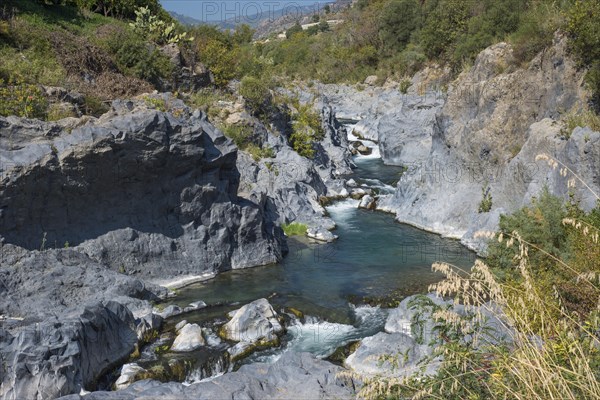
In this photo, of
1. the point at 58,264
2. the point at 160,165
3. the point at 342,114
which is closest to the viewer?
the point at 58,264

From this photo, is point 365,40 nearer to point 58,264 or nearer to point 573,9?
point 573,9

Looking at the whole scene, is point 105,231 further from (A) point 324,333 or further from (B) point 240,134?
(B) point 240,134

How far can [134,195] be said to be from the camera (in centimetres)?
1527

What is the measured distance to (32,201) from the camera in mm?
13203

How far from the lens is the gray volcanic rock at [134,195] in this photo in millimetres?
13242

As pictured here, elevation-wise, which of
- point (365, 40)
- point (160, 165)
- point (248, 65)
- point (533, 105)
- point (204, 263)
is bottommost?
point (204, 263)

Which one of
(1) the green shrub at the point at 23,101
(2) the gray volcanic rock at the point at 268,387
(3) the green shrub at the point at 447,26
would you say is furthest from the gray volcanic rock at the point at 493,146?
(3) the green shrub at the point at 447,26

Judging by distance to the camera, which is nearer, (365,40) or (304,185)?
(304,185)

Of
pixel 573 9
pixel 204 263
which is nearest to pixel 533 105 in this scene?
pixel 573 9

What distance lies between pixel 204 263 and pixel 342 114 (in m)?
34.7

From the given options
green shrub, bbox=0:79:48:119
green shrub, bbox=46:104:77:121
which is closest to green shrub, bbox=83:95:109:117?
green shrub, bbox=46:104:77:121

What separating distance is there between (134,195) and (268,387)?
955 cm

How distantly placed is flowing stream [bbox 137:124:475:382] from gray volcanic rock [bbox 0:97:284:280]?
1263 mm

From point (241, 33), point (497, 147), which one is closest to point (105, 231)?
point (497, 147)
